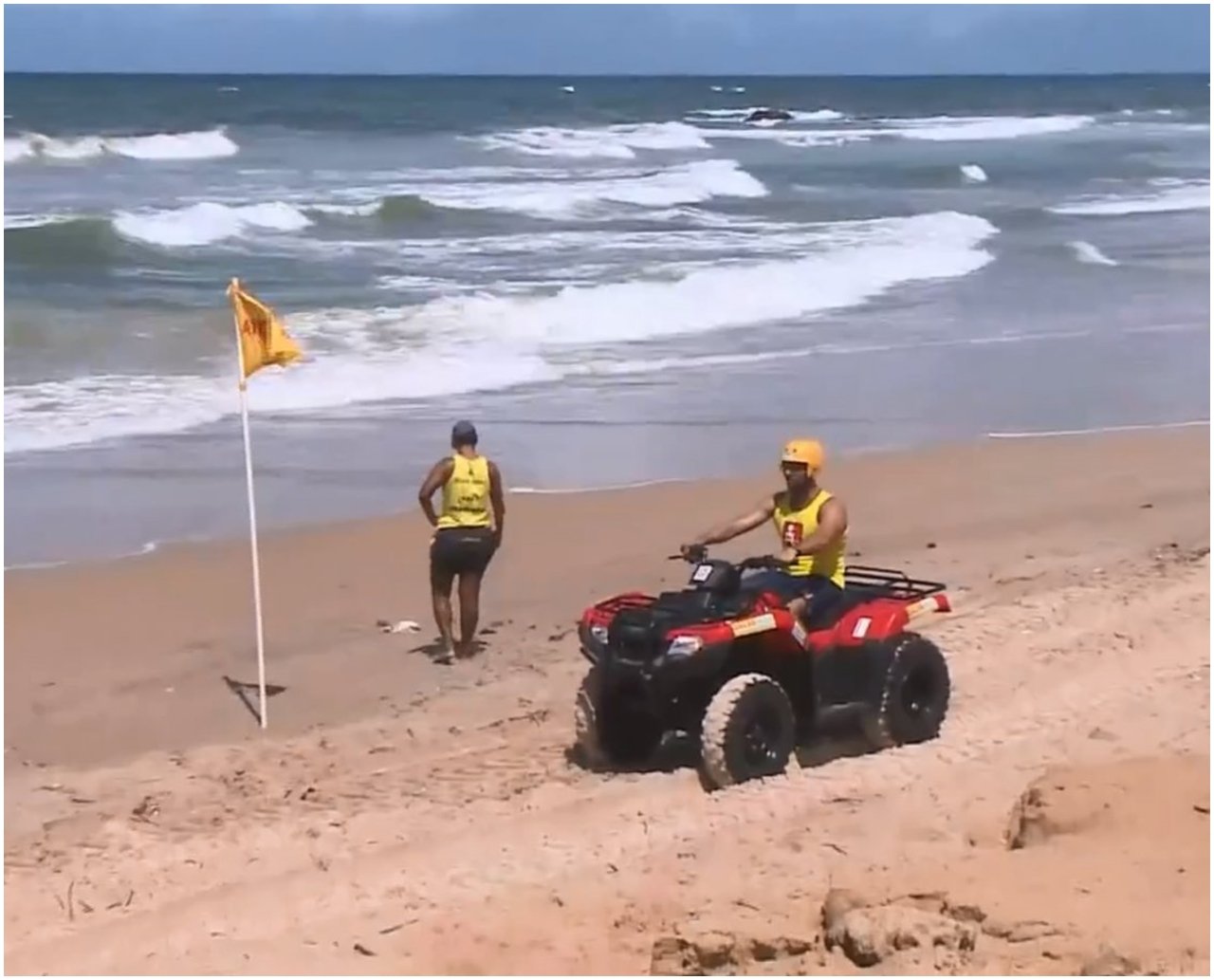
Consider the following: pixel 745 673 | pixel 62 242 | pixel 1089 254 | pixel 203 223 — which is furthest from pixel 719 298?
pixel 745 673

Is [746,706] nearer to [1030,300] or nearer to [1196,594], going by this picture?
[1196,594]

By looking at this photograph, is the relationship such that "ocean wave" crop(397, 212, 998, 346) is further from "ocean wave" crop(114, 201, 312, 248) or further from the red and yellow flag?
the red and yellow flag

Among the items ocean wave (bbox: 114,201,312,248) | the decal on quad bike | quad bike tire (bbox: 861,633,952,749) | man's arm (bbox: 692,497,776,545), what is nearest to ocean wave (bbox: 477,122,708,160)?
ocean wave (bbox: 114,201,312,248)

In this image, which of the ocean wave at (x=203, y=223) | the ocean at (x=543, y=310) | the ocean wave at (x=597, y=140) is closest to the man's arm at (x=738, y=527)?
the ocean at (x=543, y=310)

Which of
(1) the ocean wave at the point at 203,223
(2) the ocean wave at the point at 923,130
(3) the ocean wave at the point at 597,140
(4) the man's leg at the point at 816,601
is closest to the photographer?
(4) the man's leg at the point at 816,601

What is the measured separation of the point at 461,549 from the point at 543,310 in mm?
11755

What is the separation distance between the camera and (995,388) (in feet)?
57.0

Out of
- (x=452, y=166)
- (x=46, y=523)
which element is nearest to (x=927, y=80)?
(x=452, y=166)

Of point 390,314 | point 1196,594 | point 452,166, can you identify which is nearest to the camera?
point 1196,594

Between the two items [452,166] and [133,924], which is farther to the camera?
[452,166]

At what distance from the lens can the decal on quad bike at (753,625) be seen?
23.7 ft

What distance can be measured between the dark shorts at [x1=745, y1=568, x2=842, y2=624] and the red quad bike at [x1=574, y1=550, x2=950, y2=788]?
0.03 m

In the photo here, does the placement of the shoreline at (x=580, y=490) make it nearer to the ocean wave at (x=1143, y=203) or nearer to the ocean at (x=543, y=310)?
the ocean at (x=543, y=310)

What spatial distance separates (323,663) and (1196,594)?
176 inches
